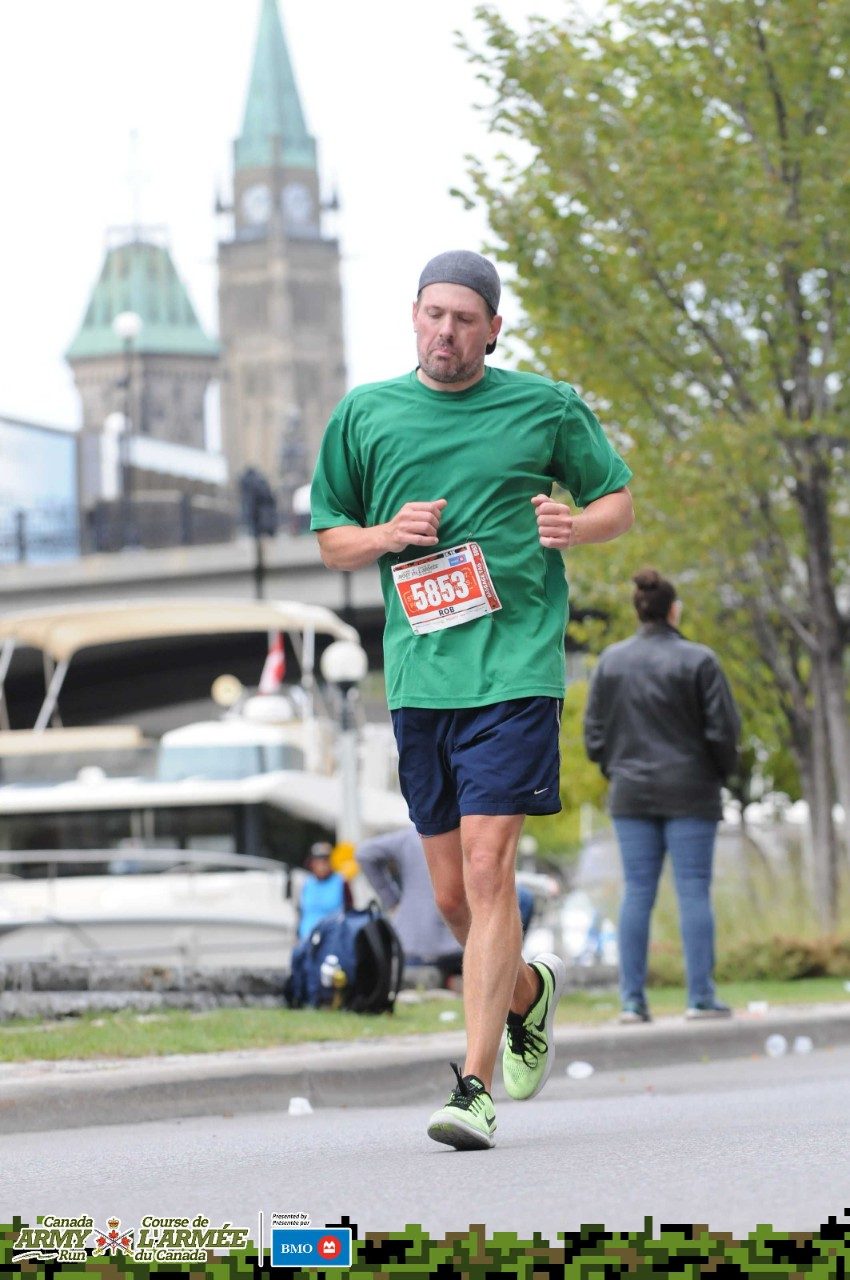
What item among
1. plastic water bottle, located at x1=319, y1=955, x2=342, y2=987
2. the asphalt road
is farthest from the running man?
plastic water bottle, located at x1=319, y1=955, x2=342, y2=987

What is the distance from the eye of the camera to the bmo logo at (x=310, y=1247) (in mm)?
2936

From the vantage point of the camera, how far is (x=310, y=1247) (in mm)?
2971

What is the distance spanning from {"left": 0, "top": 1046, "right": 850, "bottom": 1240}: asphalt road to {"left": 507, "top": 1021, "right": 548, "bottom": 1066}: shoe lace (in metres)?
0.18

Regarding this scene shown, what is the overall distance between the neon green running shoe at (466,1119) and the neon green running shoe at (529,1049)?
17.0 inches

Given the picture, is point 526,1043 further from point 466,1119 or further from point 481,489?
point 481,489

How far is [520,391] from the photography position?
5395 millimetres

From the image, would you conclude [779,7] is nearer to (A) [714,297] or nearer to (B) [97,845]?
(A) [714,297]

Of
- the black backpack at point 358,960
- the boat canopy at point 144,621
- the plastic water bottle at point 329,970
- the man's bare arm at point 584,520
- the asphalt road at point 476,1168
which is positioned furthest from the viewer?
the boat canopy at point 144,621

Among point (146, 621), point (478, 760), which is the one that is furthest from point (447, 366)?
point (146, 621)

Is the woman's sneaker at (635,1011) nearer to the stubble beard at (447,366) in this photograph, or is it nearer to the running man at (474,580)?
the running man at (474,580)

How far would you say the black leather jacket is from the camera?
9.88m

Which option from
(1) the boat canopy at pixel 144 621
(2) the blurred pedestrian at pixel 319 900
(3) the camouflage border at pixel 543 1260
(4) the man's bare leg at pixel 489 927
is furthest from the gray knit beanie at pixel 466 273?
(1) the boat canopy at pixel 144 621

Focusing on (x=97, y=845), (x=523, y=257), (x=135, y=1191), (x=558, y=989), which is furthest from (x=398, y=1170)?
(x=97, y=845)

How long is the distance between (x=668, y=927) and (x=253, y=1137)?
9.69 metres
